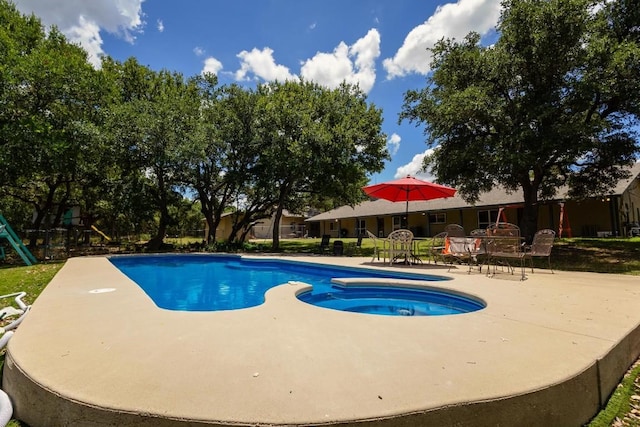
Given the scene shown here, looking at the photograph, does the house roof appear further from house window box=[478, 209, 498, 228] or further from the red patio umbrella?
the red patio umbrella

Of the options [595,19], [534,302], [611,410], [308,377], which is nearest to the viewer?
[308,377]

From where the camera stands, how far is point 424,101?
13953 mm

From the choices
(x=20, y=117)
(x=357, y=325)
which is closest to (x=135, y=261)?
(x=20, y=117)

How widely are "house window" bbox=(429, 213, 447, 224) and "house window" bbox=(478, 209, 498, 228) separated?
2635 millimetres

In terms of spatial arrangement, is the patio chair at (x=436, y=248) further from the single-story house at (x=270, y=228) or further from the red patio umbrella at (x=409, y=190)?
the single-story house at (x=270, y=228)

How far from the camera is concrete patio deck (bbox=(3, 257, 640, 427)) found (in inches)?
73.6

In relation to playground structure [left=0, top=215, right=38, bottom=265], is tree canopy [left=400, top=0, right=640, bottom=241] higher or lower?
higher

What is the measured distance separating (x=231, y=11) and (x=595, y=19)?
1383cm

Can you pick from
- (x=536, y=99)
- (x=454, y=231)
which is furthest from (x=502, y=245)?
(x=536, y=99)

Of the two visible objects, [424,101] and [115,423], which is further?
[424,101]

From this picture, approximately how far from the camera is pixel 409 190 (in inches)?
413

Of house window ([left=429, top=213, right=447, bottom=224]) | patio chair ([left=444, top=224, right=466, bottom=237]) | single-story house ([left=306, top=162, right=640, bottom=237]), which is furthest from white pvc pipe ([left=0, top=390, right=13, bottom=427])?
house window ([left=429, top=213, right=447, bottom=224])

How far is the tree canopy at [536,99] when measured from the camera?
34.8 ft

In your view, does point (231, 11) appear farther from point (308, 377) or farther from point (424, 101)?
point (308, 377)
